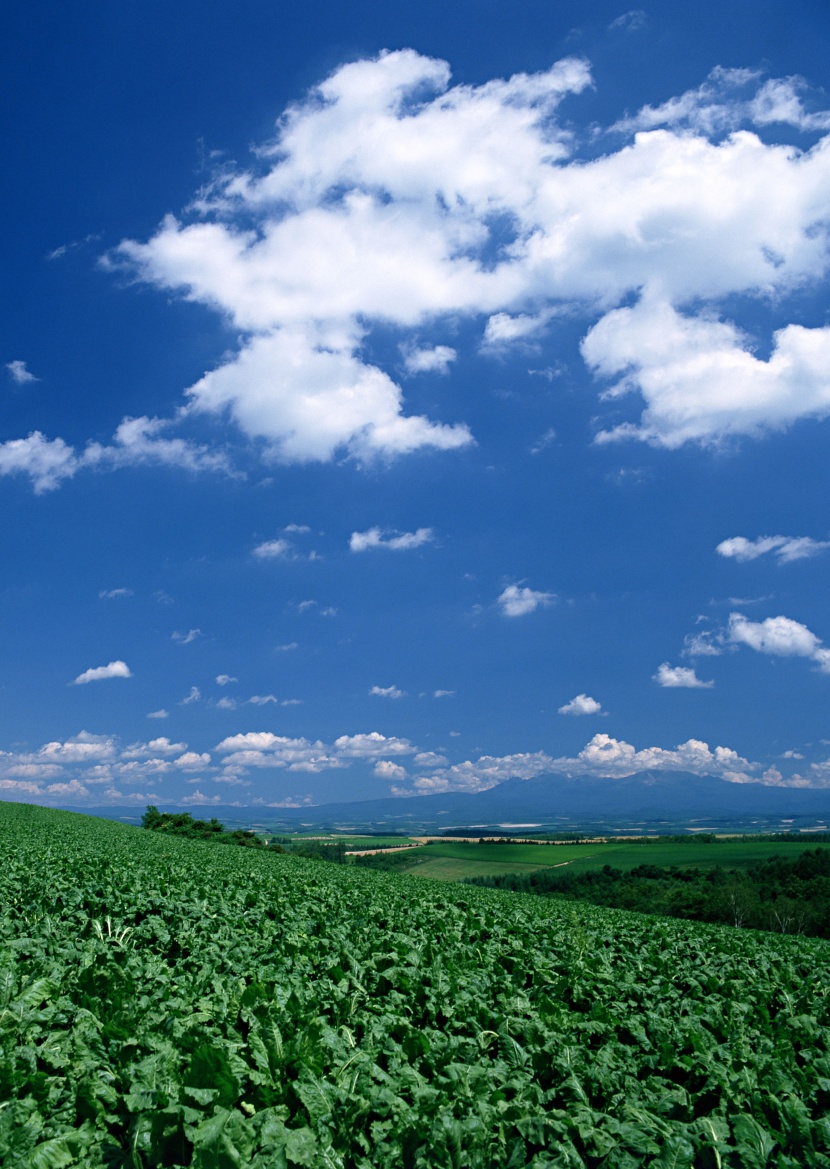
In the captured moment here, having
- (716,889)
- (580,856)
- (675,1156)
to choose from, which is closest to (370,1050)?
(675,1156)

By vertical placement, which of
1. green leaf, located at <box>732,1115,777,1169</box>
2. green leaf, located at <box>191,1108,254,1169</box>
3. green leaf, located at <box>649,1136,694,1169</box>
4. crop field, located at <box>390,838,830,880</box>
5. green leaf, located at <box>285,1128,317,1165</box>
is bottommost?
crop field, located at <box>390,838,830,880</box>

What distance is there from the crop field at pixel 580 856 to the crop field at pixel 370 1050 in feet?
339

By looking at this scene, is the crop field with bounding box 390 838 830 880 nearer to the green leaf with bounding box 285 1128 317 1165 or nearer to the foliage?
the foliage

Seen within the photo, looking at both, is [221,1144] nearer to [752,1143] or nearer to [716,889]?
[752,1143]

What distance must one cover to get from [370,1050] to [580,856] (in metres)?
150

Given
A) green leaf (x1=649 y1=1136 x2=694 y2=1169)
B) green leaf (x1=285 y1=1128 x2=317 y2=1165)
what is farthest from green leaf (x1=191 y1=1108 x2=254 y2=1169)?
green leaf (x1=649 y1=1136 x2=694 y2=1169)

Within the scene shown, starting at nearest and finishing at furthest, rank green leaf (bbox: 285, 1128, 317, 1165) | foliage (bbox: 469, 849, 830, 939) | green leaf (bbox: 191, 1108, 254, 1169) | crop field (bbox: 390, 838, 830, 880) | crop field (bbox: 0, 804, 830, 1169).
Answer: green leaf (bbox: 191, 1108, 254, 1169) → green leaf (bbox: 285, 1128, 317, 1165) → crop field (bbox: 0, 804, 830, 1169) → foliage (bbox: 469, 849, 830, 939) → crop field (bbox: 390, 838, 830, 880)

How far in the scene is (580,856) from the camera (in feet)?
462

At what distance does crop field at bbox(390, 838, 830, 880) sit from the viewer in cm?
12038

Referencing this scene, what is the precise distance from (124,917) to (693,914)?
285ft

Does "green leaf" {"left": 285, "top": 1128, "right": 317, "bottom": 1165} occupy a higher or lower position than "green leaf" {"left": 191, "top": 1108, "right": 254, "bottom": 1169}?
lower

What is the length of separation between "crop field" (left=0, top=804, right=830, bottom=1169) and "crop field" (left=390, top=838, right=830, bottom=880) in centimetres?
10321

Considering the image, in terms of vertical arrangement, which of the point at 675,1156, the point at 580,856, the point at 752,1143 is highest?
the point at 675,1156

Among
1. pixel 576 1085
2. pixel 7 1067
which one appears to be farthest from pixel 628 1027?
pixel 7 1067
